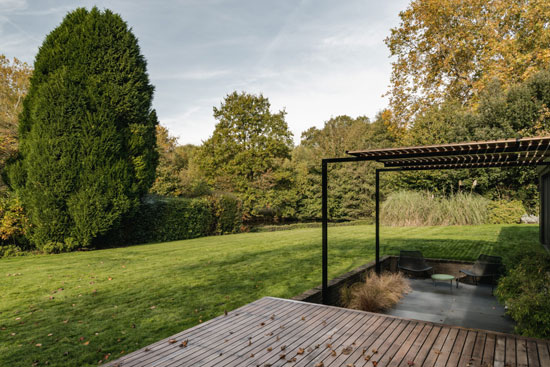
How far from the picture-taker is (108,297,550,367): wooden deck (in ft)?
8.70

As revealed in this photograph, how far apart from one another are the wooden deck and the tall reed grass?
13248 mm

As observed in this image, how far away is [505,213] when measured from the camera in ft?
51.6

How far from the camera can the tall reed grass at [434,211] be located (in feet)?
50.5

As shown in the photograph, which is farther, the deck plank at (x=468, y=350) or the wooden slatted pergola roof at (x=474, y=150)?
the wooden slatted pergola roof at (x=474, y=150)

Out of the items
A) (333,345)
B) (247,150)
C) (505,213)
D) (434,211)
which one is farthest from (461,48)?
(333,345)

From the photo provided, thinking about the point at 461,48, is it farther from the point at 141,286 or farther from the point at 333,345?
the point at 333,345

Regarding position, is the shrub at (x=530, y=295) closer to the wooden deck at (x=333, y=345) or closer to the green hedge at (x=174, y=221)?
the wooden deck at (x=333, y=345)

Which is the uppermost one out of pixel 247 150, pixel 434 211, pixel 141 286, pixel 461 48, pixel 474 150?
pixel 461 48

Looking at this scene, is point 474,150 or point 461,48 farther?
point 461,48

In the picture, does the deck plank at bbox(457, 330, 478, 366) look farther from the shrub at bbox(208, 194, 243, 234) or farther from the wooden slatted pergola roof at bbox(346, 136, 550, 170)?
the shrub at bbox(208, 194, 243, 234)

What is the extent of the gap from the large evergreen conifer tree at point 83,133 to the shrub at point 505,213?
52.0 ft

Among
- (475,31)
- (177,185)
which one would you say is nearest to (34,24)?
(177,185)

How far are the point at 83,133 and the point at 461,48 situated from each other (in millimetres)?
19706

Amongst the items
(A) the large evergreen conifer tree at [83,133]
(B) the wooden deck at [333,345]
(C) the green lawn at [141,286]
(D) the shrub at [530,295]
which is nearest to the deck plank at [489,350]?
(B) the wooden deck at [333,345]
